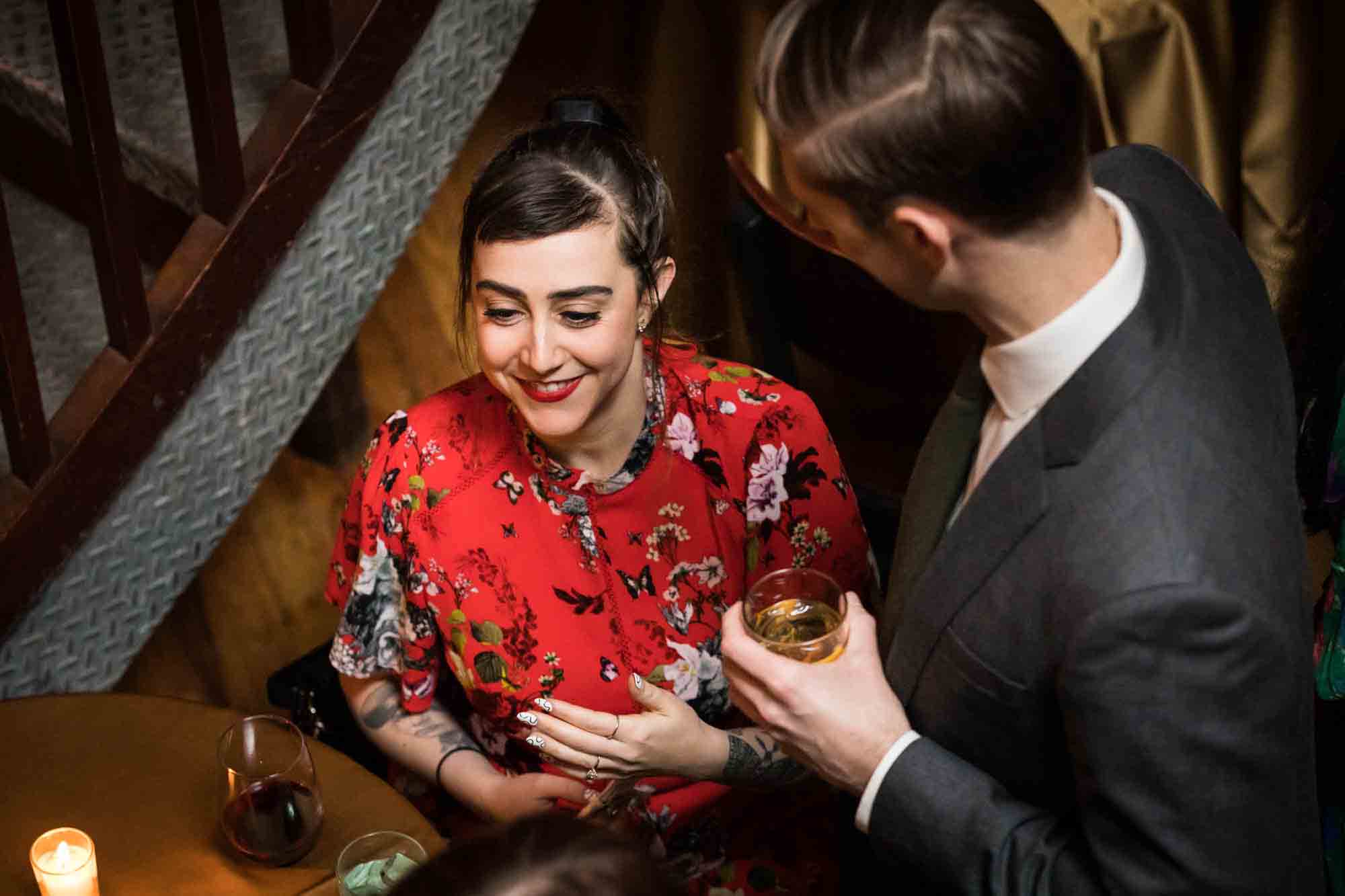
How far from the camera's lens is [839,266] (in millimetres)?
1961

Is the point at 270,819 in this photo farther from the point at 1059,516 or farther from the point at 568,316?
the point at 1059,516

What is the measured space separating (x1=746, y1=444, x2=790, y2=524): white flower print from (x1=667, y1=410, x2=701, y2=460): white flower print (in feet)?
0.28

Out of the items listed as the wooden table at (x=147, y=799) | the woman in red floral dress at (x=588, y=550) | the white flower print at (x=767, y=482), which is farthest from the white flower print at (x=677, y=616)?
the wooden table at (x=147, y=799)

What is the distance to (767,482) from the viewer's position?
1.80 meters

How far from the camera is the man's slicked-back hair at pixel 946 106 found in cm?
99

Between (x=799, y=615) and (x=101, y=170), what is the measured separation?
1291 millimetres

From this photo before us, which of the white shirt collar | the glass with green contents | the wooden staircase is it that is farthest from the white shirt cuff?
the wooden staircase

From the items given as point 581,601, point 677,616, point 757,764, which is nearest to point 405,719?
point 581,601

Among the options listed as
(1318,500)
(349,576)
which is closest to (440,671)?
(349,576)

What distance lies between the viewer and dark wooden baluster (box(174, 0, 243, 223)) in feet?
6.48

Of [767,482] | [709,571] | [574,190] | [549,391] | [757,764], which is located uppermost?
[574,190]

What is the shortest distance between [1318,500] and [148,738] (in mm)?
1470

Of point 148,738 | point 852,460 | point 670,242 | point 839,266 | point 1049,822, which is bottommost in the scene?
point 852,460

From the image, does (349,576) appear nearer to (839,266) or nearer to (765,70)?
(839,266)
